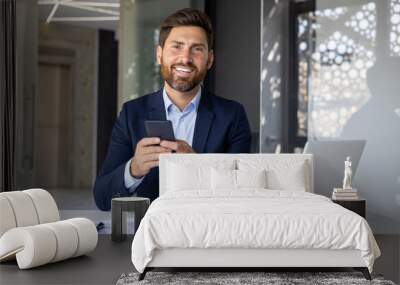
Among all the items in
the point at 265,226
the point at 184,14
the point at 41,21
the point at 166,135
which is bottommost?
the point at 265,226

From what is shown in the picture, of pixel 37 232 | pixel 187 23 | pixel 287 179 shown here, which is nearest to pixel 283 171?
pixel 287 179

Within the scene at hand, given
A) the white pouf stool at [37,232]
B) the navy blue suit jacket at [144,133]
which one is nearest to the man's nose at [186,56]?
the navy blue suit jacket at [144,133]

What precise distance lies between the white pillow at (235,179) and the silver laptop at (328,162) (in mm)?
885

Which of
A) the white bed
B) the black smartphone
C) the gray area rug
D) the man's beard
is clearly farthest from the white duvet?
the man's beard

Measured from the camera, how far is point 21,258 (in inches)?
159

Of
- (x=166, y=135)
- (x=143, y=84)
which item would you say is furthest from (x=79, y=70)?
(x=166, y=135)

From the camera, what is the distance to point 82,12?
966 centimetres

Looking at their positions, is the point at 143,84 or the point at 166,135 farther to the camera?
the point at 143,84

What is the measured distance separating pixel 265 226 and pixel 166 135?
1.91 metres

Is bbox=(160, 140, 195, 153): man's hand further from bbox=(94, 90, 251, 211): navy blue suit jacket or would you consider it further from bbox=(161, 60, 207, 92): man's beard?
bbox=(161, 60, 207, 92): man's beard

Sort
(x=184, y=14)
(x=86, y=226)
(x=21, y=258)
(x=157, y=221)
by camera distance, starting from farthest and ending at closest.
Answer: (x=184, y=14), (x=86, y=226), (x=21, y=258), (x=157, y=221)

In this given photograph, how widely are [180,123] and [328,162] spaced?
1.43 meters

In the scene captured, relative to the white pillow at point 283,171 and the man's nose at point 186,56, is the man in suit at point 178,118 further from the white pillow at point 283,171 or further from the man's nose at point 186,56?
the white pillow at point 283,171

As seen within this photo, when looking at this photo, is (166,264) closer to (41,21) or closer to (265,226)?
(265,226)
